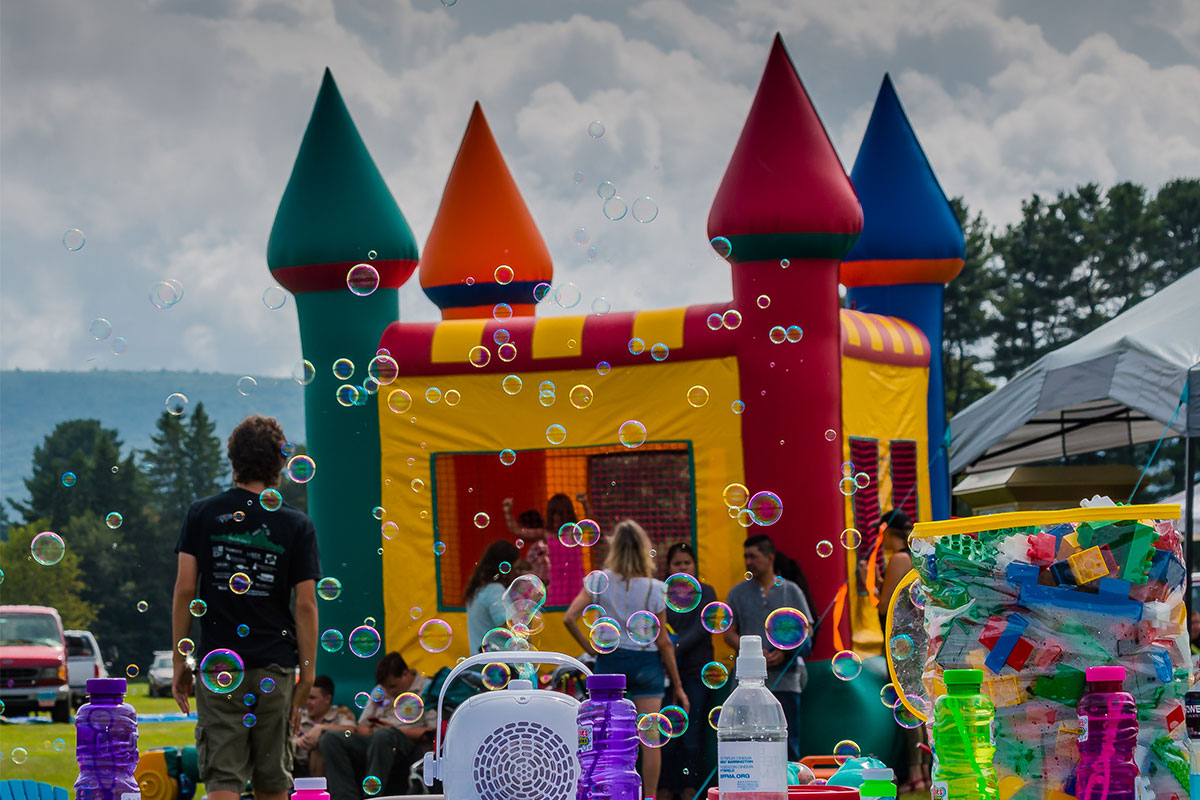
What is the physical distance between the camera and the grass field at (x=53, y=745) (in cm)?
1045

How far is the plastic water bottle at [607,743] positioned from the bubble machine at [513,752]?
0.46 feet

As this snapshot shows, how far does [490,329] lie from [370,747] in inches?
118

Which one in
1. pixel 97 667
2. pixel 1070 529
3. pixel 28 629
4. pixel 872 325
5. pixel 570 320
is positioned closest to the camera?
pixel 1070 529

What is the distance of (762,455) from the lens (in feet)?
26.5

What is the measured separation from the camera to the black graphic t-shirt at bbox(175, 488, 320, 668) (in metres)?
4.52

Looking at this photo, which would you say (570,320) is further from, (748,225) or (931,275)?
(931,275)

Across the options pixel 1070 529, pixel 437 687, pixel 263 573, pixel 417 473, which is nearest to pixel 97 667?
pixel 417 473

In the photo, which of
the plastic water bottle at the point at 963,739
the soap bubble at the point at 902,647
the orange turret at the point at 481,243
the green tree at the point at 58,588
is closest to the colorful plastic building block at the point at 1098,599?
the plastic water bottle at the point at 963,739

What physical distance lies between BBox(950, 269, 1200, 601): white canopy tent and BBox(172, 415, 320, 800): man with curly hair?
2.96 meters

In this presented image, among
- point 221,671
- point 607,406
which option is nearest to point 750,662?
point 221,671

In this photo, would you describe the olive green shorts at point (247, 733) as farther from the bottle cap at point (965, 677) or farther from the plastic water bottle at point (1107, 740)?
the plastic water bottle at point (1107, 740)

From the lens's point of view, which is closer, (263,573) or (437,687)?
(263,573)

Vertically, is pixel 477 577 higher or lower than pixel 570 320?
lower

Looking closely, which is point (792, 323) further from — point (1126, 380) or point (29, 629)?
point (29, 629)
